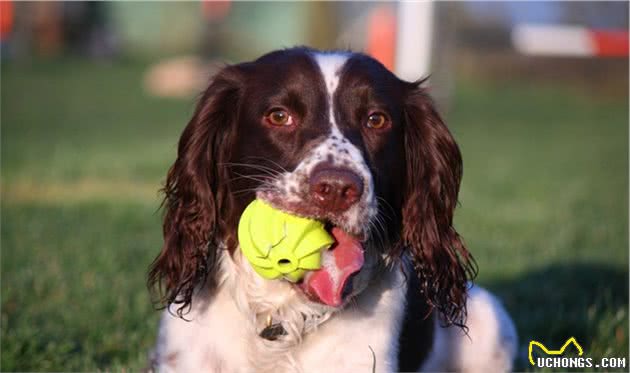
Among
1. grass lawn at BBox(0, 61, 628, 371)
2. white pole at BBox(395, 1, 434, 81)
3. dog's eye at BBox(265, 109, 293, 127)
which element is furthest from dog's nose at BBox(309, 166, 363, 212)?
white pole at BBox(395, 1, 434, 81)

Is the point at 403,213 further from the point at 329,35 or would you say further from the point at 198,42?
the point at 198,42

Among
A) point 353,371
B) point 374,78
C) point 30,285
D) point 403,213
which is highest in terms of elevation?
point 374,78

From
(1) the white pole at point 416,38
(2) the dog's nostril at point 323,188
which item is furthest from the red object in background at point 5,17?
(2) the dog's nostril at point 323,188

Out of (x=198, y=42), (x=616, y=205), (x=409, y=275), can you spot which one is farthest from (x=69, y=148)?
(x=198, y=42)

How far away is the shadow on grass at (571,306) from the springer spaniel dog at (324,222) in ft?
3.29

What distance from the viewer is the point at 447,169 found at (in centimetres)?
353

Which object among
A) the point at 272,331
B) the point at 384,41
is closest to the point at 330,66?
the point at 272,331

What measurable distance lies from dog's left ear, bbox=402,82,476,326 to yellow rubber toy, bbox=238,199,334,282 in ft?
1.92

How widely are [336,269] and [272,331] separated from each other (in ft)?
1.43

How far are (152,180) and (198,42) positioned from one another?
25249mm

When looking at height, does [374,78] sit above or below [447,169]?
above

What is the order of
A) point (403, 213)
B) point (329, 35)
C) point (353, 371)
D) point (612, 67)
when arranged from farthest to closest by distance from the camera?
point (329, 35), point (612, 67), point (403, 213), point (353, 371)

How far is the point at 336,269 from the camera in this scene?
10.00 ft

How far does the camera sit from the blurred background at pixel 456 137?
4.73 metres
